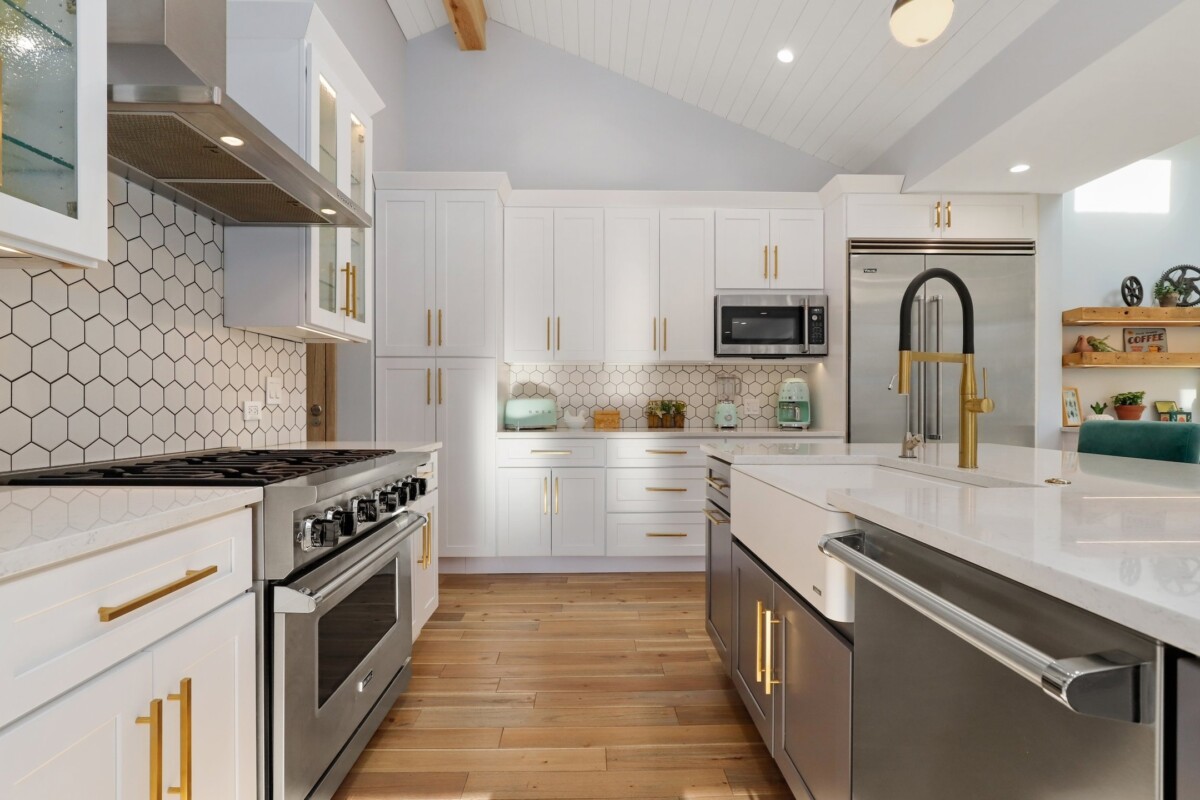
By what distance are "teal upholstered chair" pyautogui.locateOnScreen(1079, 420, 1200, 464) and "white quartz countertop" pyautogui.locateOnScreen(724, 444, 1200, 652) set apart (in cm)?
48

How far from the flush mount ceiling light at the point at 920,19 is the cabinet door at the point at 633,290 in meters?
2.42

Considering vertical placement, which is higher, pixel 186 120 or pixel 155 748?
pixel 186 120

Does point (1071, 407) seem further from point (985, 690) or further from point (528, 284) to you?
point (985, 690)

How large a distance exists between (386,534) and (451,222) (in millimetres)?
2456

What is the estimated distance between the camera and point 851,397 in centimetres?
384

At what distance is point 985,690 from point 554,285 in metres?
3.55

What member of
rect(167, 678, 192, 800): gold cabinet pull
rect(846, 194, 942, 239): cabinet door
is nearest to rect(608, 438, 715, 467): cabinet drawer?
rect(846, 194, 942, 239): cabinet door

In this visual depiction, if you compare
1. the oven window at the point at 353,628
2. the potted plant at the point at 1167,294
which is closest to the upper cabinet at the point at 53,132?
the oven window at the point at 353,628

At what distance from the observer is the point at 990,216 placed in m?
3.86

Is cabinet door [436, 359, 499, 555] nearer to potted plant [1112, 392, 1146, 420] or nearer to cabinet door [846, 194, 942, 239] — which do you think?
cabinet door [846, 194, 942, 239]

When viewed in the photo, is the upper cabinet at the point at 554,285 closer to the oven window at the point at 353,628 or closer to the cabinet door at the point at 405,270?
the cabinet door at the point at 405,270

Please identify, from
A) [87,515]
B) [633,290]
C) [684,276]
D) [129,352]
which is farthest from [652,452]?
[87,515]

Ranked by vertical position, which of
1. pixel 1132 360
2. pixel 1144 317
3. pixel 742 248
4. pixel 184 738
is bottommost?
pixel 184 738

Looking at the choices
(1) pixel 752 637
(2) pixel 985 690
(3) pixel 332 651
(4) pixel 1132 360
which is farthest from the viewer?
(4) pixel 1132 360
